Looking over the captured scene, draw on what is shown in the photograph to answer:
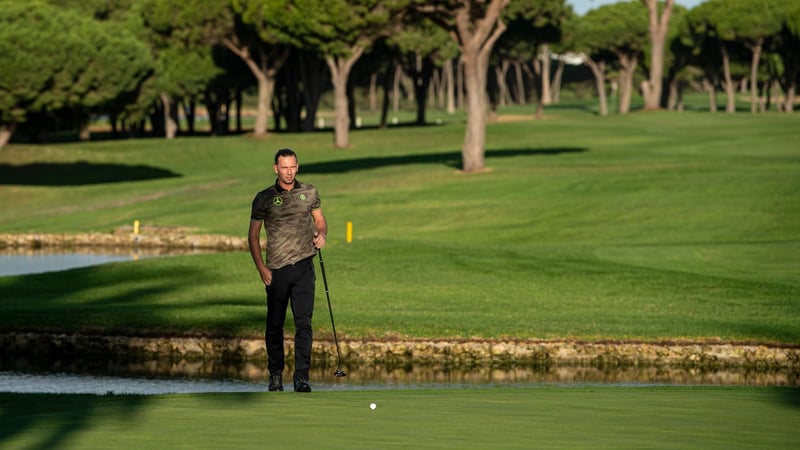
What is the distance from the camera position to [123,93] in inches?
2997

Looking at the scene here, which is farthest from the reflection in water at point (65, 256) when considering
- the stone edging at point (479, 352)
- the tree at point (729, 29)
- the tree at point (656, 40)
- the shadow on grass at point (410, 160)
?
the tree at point (729, 29)

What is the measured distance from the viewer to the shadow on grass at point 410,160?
236 ft

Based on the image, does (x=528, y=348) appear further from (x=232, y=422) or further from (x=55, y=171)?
(x=55, y=171)

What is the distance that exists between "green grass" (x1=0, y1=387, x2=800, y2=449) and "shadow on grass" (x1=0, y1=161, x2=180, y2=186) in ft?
211

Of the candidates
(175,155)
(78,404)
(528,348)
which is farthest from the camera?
(175,155)

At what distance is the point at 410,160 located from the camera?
75.9 meters

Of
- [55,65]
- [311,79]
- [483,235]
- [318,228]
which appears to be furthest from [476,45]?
[311,79]

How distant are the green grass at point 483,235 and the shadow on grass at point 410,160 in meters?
0.21

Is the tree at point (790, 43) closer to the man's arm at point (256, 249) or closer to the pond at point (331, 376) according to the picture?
the pond at point (331, 376)

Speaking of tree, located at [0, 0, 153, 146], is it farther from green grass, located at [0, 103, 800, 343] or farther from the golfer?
the golfer

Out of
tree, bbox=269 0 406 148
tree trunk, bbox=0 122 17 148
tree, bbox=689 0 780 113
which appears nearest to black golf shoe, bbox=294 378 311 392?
tree, bbox=269 0 406 148

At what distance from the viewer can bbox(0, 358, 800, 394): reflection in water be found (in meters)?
20.2

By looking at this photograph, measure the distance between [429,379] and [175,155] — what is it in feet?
231

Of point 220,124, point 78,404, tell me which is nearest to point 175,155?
point 220,124
